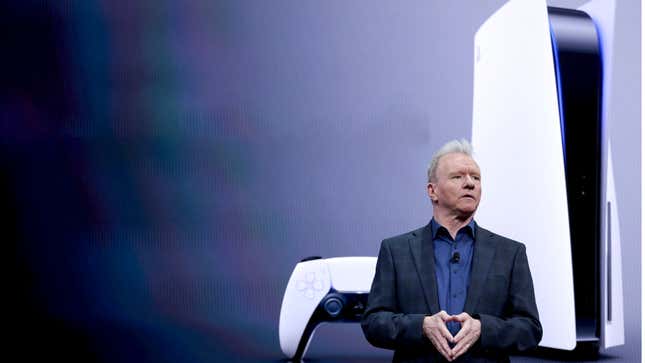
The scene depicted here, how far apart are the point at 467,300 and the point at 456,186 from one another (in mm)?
151

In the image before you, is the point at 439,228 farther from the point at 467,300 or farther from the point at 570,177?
the point at 570,177

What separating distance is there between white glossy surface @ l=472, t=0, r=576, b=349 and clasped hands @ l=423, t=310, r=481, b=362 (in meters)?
0.85

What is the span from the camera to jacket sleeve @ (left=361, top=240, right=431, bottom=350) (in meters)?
0.96

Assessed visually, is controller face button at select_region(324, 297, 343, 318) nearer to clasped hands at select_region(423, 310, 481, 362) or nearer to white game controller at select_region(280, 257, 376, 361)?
white game controller at select_region(280, 257, 376, 361)

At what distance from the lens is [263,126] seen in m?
2.11

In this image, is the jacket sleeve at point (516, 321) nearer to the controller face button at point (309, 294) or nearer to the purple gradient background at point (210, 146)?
the controller face button at point (309, 294)

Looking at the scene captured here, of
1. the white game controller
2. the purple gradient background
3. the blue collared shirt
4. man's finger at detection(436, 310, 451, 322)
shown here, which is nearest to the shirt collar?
the blue collared shirt

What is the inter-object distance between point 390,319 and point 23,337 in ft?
4.47

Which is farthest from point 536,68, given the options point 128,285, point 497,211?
point 128,285

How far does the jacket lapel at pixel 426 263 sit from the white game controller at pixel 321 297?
75 cm

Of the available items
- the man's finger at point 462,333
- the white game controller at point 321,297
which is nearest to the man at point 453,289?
the man's finger at point 462,333

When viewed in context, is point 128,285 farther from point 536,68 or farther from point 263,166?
point 536,68

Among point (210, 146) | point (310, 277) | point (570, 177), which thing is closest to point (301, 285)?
point (310, 277)

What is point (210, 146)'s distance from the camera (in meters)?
2.14
